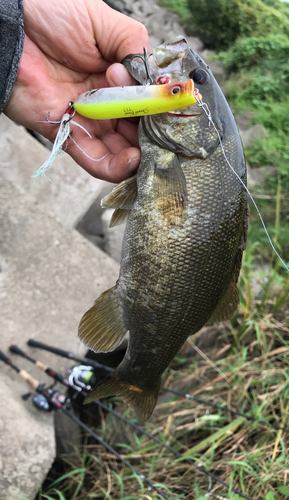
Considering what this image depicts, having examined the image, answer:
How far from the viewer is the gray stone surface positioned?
3.59m

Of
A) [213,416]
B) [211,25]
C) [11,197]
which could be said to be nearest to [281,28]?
[211,25]

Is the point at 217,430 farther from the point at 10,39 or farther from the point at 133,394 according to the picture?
the point at 10,39

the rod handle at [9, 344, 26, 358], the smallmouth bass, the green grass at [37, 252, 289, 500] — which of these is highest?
the smallmouth bass

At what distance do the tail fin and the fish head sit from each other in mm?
1174

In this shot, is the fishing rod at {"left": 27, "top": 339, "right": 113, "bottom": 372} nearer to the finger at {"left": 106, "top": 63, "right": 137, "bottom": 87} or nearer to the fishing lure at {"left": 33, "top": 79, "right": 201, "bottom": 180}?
the fishing lure at {"left": 33, "top": 79, "right": 201, "bottom": 180}

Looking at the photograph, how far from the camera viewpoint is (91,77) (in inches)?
78.7

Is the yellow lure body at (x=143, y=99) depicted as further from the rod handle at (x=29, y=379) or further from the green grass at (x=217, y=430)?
the green grass at (x=217, y=430)

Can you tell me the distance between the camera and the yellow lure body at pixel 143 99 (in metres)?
1.31

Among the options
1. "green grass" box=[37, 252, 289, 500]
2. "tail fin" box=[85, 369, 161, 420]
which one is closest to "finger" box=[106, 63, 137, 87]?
"tail fin" box=[85, 369, 161, 420]

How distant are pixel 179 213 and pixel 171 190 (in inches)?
4.1

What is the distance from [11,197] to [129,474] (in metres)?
2.58

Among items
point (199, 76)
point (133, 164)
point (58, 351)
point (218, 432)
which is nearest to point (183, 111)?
point (199, 76)

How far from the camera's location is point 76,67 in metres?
1.92

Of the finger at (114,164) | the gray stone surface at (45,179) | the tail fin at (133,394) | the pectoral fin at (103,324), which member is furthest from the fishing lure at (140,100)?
the gray stone surface at (45,179)
